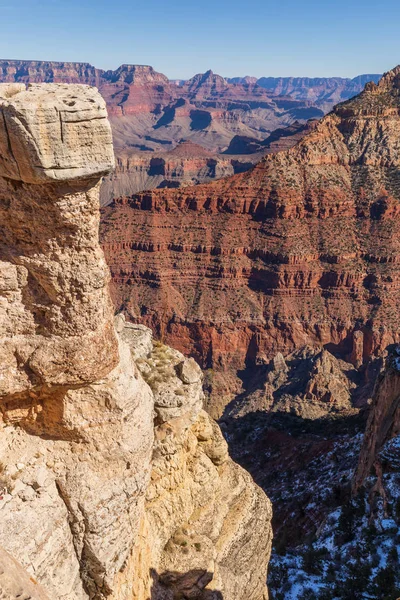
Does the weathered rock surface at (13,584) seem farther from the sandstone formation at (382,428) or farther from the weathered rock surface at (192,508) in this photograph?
the sandstone formation at (382,428)

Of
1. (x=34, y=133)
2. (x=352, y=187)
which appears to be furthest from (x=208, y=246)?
(x=34, y=133)

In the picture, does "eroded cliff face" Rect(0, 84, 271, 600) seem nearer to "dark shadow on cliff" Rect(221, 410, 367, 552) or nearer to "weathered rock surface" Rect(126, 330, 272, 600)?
"weathered rock surface" Rect(126, 330, 272, 600)

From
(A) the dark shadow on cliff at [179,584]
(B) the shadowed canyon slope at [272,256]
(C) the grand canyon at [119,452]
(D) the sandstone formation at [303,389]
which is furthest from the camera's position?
(B) the shadowed canyon slope at [272,256]

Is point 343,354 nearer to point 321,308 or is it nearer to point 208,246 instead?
point 321,308

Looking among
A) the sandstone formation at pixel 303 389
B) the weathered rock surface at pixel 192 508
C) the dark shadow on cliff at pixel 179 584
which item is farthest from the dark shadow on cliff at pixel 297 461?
the dark shadow on cliff at pixel 179 584

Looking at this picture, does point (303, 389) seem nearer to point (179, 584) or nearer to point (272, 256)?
point (272, 256)

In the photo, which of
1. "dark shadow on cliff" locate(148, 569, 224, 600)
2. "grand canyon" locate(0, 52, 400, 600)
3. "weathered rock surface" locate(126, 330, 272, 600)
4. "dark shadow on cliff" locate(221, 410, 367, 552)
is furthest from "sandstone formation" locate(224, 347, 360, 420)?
"dark shadow on cliff" locate(148, 569, 224, 600)

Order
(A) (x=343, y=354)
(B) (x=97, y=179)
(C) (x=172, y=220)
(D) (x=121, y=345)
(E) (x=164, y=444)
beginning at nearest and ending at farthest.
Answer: (B) (x=97, y=179) < (D) (x=121, y=345) < (E) (x=164, y=444) < (A) (x=343, y=354) < (C) (x=172, y=220)
